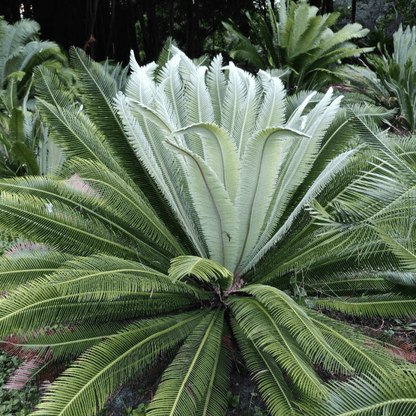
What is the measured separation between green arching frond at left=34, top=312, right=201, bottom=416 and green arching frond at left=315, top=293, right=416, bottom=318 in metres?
0.68

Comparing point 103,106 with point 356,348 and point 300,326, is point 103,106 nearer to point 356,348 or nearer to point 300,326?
point 300,326

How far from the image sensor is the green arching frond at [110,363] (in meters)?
1.54

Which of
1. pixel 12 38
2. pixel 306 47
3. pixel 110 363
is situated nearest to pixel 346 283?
pixel 110 363

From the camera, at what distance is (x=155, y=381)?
2.13m

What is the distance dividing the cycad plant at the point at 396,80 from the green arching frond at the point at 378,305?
4673mm

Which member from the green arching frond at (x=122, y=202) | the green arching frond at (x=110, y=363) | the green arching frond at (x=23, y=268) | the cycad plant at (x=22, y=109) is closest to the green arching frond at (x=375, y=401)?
the green arching frond at (x=110, y=363)

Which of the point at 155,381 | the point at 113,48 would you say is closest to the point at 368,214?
the point at 155,381

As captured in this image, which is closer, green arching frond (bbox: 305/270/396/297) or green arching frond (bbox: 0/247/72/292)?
green arching frond (bbox: 0/247/72/292)

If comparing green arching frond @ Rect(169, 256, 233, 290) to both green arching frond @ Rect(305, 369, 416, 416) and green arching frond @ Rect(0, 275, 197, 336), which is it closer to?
green arching frond @ Rect(0, 275, 197, 336)

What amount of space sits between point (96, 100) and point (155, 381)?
5.70ft

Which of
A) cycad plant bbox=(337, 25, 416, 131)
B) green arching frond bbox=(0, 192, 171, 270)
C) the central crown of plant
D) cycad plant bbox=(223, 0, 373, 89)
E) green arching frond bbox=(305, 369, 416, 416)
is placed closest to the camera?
green arching frond bbox=(305, 369, 416, 416)

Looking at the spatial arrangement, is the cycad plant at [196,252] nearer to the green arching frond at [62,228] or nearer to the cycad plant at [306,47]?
the green arching frond at [62,228]

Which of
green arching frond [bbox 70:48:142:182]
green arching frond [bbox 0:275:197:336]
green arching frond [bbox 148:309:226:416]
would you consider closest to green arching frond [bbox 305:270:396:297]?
green arching frond [bbox 148:309:226:416]

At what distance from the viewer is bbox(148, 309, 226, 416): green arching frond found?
5.17 ft
